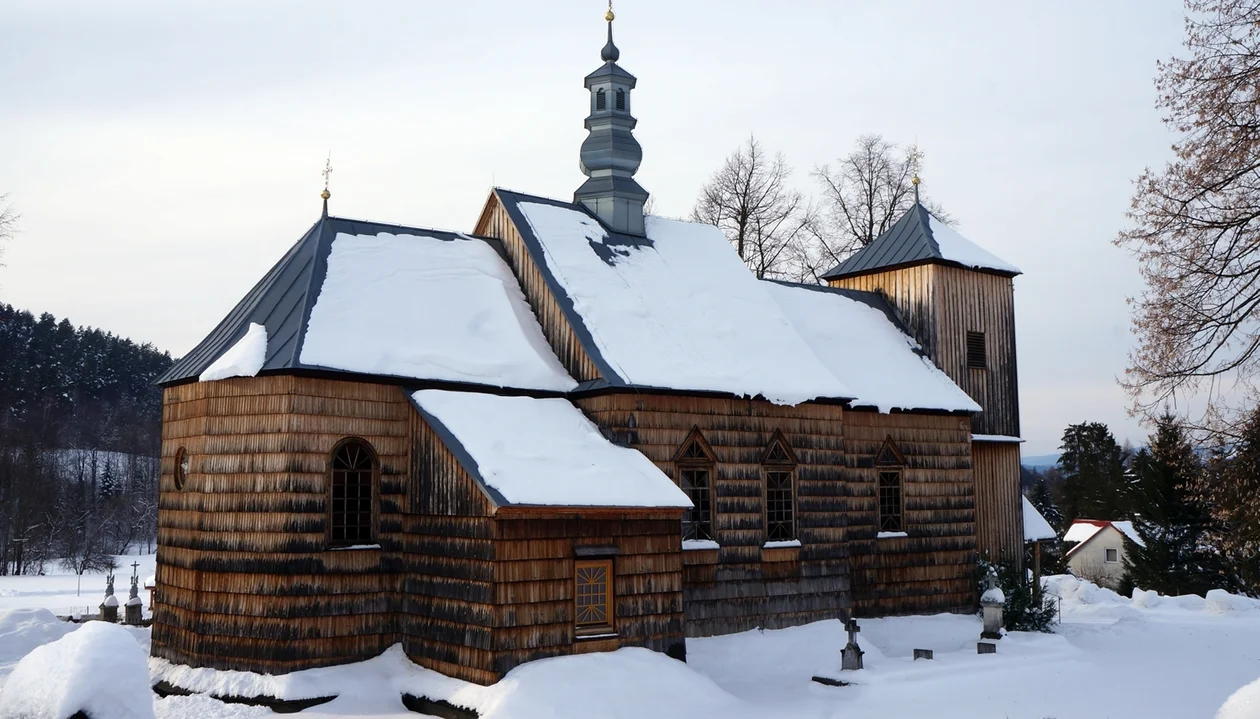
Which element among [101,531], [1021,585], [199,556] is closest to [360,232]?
[199,556]

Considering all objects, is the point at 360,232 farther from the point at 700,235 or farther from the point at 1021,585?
the point at 1021,585

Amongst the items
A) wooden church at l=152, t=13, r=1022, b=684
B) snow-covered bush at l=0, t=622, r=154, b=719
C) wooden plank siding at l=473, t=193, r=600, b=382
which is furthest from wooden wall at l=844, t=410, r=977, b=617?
snow-covered bush at l=0, t=622, r=154, b=719

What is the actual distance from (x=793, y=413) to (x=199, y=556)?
9.86 meters

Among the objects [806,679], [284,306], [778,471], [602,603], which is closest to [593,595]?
[602,603]

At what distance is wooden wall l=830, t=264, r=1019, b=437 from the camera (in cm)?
2331

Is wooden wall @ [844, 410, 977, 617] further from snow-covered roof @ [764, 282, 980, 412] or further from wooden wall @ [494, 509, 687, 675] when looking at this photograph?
wooden wall @ [494, 509, 687, 675]

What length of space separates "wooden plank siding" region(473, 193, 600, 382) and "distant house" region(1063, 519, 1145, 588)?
3690 cm

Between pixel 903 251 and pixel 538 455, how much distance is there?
42.0ft

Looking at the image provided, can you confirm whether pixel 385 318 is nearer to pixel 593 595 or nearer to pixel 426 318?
pixel 426 318

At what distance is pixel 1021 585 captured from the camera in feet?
72.1

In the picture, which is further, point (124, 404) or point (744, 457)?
point (124, 404)

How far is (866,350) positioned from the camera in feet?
72.2

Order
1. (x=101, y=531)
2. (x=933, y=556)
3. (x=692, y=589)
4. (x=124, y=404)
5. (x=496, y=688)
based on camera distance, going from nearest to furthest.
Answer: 1. (x=496, y=688)
2. (x=692, y=589)
3. (x=933, y=556)
4. (x=101, y=531)
5. (x=124, y=404)

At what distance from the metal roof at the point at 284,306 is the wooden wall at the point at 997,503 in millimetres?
13657
